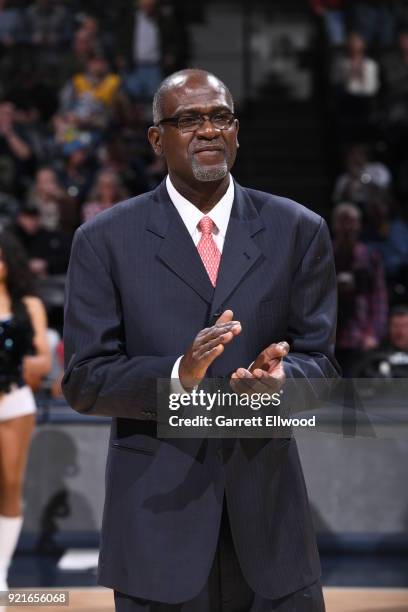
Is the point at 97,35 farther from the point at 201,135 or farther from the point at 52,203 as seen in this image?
the point at 201,135

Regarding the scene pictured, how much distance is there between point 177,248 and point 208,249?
57mm

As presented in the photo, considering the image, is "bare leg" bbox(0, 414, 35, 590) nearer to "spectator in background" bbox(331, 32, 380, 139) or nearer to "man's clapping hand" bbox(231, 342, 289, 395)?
"man's clapping hand" bbox(231, 342, 289, 395)

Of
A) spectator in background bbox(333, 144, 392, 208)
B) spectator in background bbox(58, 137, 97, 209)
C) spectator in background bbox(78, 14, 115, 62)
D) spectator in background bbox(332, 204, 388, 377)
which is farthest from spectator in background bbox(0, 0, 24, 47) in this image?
spectator in background bbox(332, 204, 388, 377)

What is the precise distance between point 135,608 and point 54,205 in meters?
5.47

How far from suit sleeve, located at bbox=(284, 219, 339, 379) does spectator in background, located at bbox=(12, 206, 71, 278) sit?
15.0ft

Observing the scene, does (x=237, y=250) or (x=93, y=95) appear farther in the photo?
(x=93, y=95)

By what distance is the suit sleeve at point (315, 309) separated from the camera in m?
1.87

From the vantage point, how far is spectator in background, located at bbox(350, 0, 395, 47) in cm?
912

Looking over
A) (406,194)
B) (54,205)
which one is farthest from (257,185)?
(54,205)

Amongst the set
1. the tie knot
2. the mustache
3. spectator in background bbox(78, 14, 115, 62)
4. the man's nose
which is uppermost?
spectator in background bbox(78, 14, 115, 62)

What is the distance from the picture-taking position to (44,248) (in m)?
6.64

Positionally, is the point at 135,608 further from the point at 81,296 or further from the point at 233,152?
the point at 233,152

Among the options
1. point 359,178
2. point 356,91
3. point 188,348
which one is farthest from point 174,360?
point 356,91

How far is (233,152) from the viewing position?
6.11 feet
